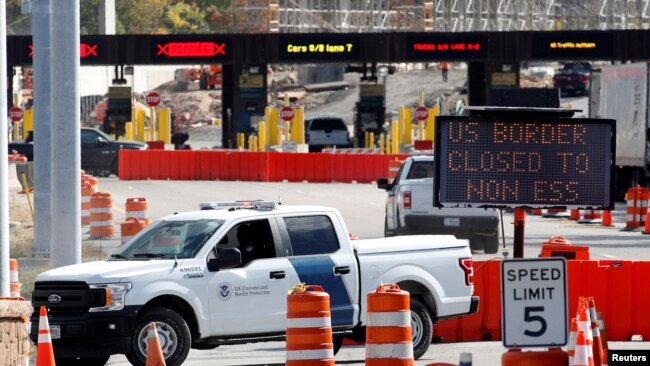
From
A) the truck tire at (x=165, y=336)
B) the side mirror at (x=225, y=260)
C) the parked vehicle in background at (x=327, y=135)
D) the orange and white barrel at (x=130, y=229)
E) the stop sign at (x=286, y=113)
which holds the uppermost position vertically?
the side mirror at (x=225, y=260)

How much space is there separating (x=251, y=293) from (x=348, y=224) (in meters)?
18.8

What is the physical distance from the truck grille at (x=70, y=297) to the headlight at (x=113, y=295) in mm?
34

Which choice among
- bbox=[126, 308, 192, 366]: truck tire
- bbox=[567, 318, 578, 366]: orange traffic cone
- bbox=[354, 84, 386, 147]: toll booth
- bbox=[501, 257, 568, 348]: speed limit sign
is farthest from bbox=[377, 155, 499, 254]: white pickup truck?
bbox=[354, 84, 386, 147]: toll booth

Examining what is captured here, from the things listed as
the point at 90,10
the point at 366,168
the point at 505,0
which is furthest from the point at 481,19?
the point at 90,10

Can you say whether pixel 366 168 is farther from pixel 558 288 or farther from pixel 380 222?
pixel 558 288

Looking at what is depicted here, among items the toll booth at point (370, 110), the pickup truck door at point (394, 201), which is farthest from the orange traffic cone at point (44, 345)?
the toll booth at point (370, 110)

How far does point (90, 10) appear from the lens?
139 meters

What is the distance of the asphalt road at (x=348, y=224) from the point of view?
54.4ft

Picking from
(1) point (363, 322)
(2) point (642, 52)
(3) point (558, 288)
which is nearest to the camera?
(3) point (558, 288)

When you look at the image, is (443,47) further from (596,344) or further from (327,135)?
(596,344)

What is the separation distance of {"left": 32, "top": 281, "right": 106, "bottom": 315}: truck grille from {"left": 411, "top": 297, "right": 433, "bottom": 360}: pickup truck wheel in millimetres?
3236

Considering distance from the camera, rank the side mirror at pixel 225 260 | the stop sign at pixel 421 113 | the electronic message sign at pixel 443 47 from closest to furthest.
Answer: the side mirror at pixel 225 260 → the electronic message sign at pixel 443 47 → the stop sign at pixel 421 113

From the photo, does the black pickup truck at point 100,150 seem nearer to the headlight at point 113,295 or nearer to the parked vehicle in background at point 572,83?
the headlight at point 113,295

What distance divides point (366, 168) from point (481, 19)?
43.5 meters
